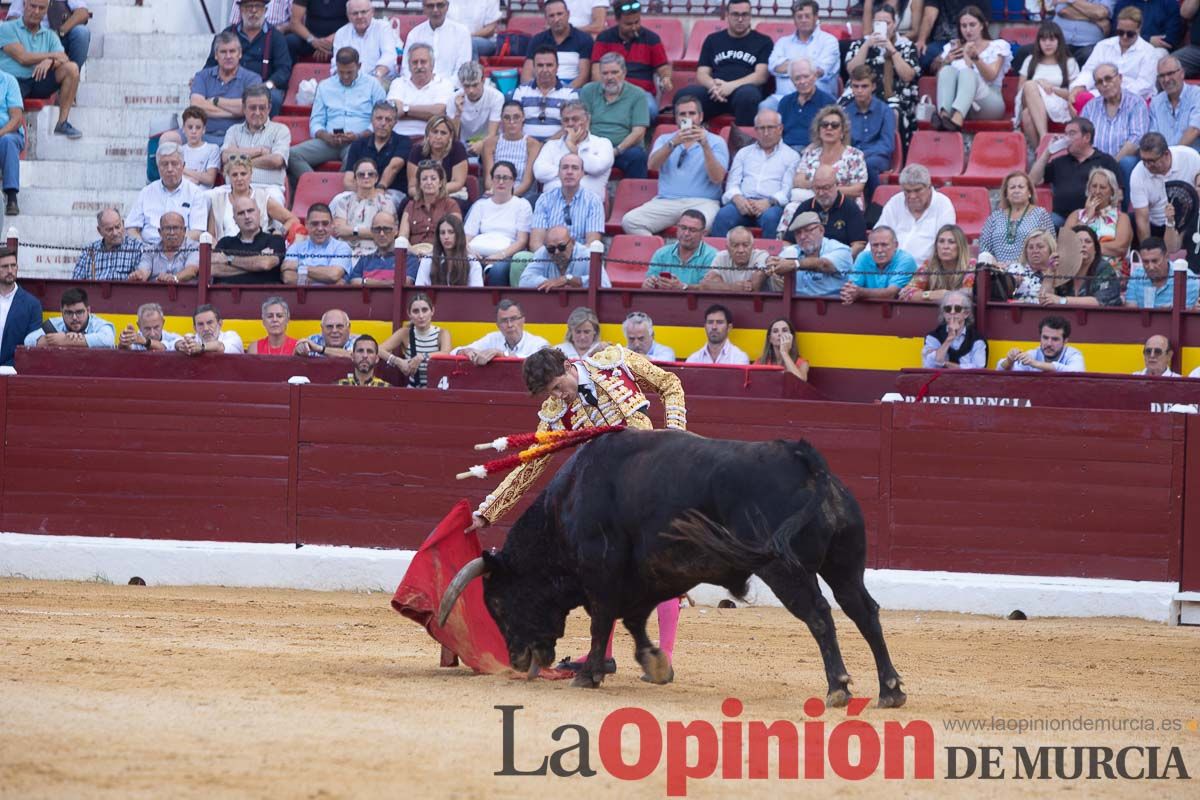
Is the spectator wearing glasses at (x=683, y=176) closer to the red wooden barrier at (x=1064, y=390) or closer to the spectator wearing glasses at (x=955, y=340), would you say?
the spectator wearing glasses at (x=955, y=340)

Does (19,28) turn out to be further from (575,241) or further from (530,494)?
(530,494)

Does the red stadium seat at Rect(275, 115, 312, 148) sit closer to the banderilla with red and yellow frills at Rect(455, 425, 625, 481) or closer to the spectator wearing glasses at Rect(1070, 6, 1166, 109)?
the spectator wearing glasses at Rect(1070, 6, 1166, 109)

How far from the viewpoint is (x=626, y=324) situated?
373 inches

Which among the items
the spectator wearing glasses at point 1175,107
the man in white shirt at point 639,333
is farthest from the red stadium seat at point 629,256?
the spectator wearing glasses at point 1175,107

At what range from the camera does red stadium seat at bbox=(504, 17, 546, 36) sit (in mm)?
13391

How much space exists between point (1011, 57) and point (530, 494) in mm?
4771

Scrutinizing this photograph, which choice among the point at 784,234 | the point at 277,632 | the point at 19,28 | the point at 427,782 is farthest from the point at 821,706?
the point at 19,28

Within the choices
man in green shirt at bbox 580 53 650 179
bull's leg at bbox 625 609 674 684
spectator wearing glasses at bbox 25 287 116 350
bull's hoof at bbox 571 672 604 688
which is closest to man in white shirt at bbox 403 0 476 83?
man in green shirt at bbox 580 53 650 179

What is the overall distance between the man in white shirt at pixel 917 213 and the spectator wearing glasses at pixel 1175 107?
1654mm

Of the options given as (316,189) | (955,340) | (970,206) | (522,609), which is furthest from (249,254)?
(522,609)

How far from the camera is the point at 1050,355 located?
9.23 metres

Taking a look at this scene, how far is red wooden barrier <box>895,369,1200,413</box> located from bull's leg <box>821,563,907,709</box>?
389 cm

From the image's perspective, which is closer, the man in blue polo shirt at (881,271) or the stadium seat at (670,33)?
the man in blue polo shirt at (881,271)

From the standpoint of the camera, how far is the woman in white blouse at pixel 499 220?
10.6m
